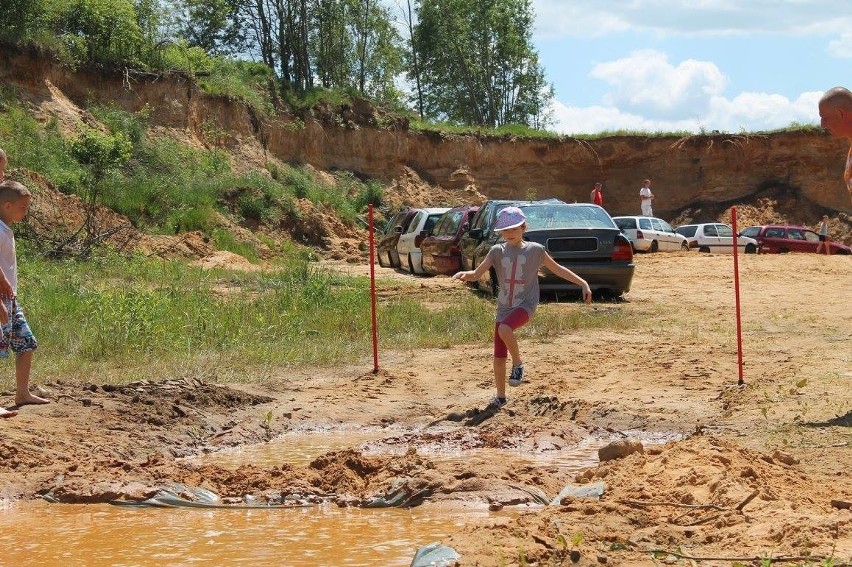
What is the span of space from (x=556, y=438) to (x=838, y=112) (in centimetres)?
311

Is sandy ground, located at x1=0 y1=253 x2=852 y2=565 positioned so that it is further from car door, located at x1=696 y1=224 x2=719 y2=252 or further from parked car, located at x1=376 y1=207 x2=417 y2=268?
car door, located at x1=696 y1=224 x2=719 y2=252

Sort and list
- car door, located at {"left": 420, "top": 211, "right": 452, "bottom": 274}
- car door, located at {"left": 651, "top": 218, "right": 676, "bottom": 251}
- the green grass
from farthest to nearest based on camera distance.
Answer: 1. car door, located at {"left": 651, "top": 218, "right": 676, "bottom": 251}
2. car door, located at {"left": 420, "top": 211, "right": 452, "bottom": 274}
3. the green grass

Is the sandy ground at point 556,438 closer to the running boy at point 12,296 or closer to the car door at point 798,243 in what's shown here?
the running boy at point 12,296

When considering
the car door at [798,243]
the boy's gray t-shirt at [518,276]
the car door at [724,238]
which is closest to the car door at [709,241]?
the car door at [724,238]

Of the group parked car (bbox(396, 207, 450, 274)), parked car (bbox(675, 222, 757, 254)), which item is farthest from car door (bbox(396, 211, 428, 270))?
parked car (bbox(675, 222, 757, 254))

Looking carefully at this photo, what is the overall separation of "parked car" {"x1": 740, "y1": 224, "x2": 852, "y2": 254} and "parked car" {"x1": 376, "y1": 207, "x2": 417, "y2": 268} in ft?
46.3

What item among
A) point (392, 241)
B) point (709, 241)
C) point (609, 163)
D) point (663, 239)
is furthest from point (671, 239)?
point (609, 163)

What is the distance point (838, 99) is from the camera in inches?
319

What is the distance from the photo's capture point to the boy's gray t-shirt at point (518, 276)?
9.52 m

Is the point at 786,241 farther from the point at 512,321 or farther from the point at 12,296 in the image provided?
the point at 12,296

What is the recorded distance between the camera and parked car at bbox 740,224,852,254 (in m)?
38.1

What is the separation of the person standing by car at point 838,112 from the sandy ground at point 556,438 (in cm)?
204

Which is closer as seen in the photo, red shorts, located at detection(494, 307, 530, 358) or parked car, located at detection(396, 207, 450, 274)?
red shorts, located at detection(494, 307, 530, 358)

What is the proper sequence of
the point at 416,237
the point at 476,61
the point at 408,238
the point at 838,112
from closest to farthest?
the point at 838,112 < the point at 416,237 < the point at 408,238 < the point at 476,61
